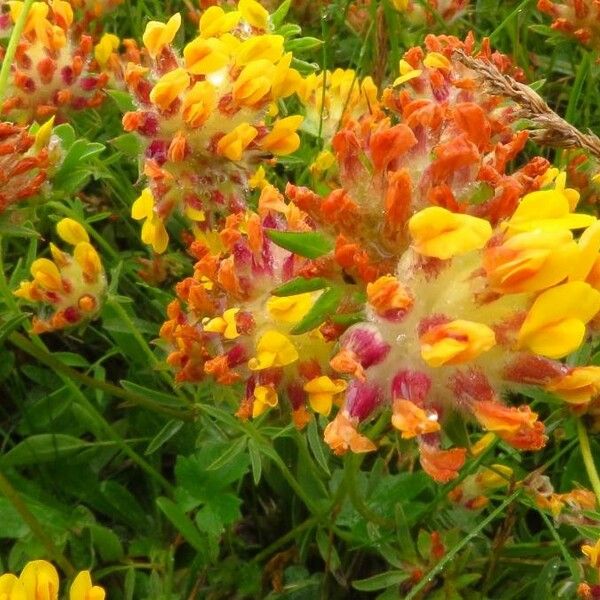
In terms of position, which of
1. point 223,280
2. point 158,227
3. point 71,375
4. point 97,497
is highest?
point 223,280

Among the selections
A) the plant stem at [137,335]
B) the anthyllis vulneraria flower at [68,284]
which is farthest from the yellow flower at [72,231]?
the plant stem at [137,335]

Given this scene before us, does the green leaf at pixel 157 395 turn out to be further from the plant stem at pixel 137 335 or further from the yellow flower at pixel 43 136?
the yellow flower at pixel 43 136

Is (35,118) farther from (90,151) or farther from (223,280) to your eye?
(223,280)

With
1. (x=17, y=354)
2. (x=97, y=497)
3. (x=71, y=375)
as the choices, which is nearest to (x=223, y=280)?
(x=71, y=375)

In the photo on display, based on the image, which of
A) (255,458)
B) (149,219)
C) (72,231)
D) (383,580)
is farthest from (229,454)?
(72,231)

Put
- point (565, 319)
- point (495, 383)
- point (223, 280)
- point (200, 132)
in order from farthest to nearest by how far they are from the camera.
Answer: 1. point (200, 132)
2. point (223, 280)
3. point (495, 383)
4. point (565, 319)

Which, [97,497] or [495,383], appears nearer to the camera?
[495,383]

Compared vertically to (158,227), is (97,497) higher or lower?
lower
